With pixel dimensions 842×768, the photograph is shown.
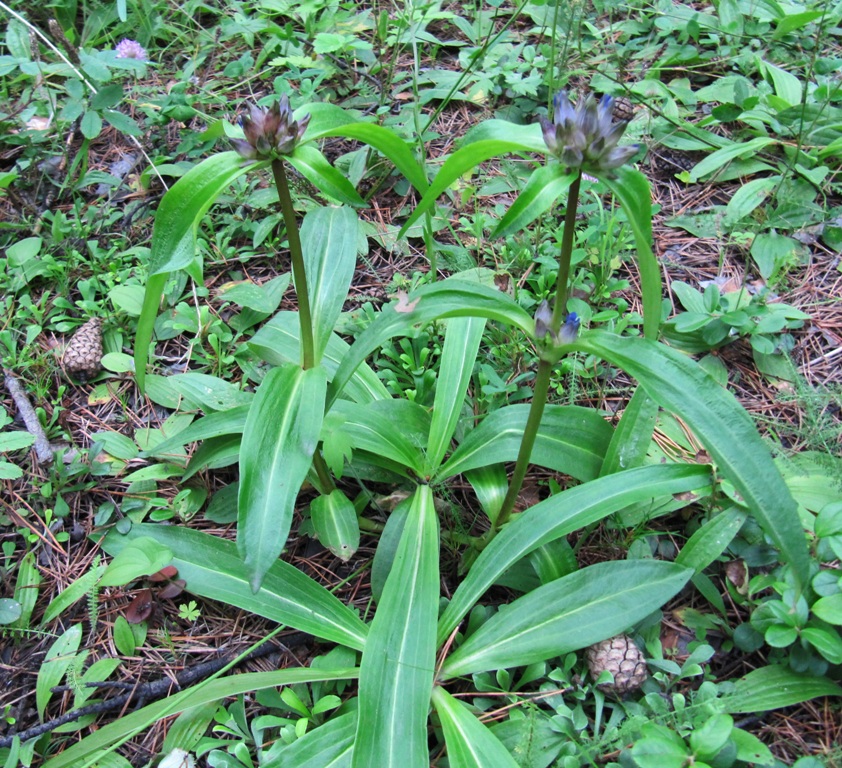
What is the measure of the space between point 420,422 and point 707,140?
6.83ft

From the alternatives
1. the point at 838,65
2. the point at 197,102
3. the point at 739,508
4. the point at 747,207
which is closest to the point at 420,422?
the point at 739,508

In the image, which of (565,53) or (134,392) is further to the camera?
(565,53)

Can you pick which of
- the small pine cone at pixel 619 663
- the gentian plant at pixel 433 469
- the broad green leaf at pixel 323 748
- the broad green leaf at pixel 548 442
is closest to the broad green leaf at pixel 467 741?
the gentian plant at pixel 433 469

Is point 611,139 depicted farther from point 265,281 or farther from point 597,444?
point 265,281

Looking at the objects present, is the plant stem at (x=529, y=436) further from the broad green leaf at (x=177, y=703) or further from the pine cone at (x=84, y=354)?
the pine cone at (x=84, y=354)

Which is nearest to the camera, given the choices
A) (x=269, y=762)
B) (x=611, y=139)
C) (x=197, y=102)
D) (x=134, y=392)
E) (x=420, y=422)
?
(x=611, y=139)

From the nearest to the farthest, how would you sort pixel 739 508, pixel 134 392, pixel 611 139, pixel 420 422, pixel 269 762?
pixel 611 139 → pixel 269 762 → pixel 739 508 → pixel 420 422 → pixel 134 392

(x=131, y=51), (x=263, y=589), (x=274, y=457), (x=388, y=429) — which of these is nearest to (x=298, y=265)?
(x=274, y=457)

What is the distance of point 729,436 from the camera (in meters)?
1.57

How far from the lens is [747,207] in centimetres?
301

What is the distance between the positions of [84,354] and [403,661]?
5.76ft

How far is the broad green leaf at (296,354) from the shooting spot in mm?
2434

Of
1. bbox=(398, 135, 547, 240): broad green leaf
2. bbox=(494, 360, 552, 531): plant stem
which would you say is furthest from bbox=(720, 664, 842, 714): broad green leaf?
bbox=(398, 135, 547, 240): broad green leaf

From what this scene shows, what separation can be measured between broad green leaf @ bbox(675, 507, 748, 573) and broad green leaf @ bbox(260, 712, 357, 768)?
A: 1.04 m
